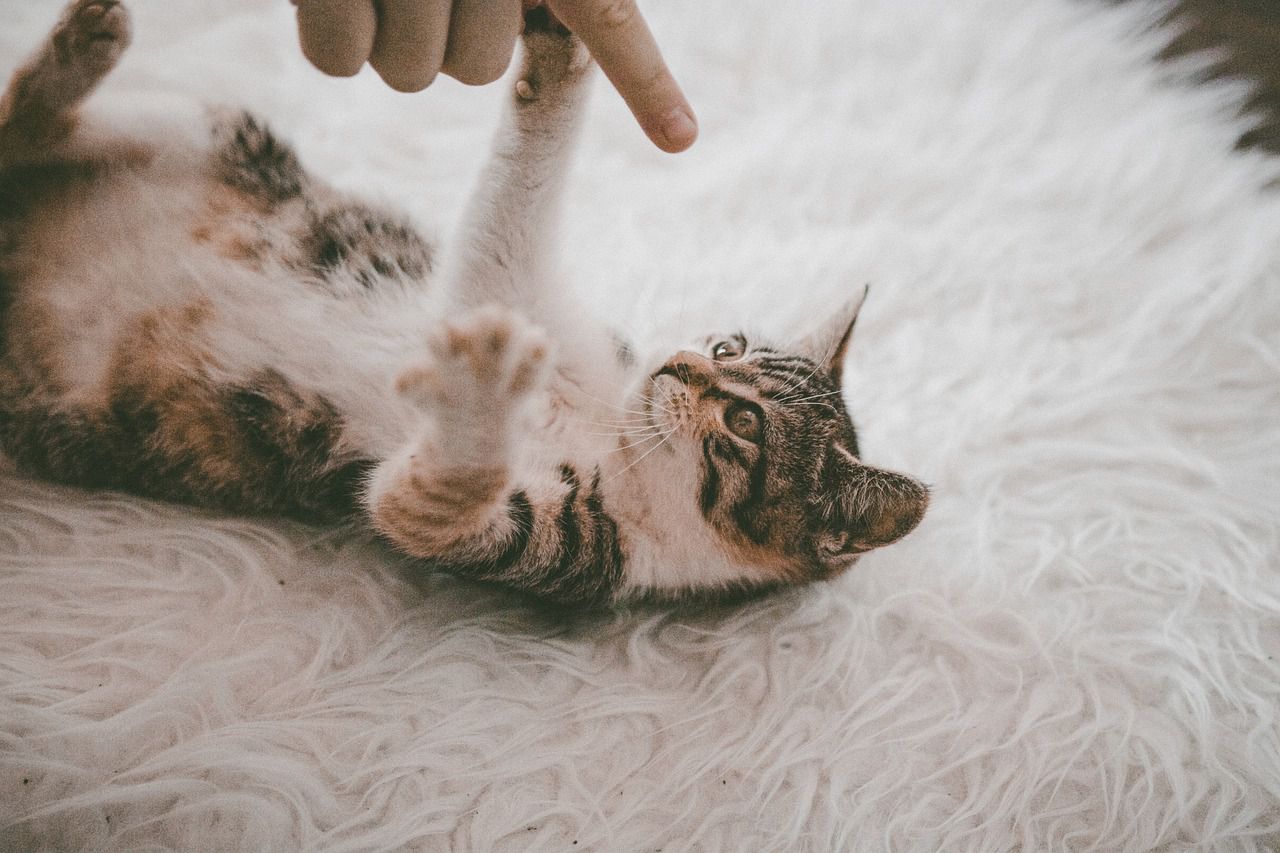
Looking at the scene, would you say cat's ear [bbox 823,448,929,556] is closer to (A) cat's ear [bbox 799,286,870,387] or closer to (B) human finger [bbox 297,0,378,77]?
(A) cat's ear [bbox 799,286,870,387]

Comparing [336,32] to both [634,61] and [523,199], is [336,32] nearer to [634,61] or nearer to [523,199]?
[634,61]

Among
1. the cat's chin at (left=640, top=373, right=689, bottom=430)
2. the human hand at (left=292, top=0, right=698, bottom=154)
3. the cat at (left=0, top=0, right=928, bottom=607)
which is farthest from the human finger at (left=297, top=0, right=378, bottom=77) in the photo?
the cat's chin at (left=640, top=373, right=689, bottom=430)

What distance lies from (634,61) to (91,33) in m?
0.59

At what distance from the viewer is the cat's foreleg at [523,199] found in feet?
2.54

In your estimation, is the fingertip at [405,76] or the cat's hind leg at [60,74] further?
the cat's hind leg at [60,74]

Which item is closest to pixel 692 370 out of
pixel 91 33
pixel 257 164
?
pixel 257 164

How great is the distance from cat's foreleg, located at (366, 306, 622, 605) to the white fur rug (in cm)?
6

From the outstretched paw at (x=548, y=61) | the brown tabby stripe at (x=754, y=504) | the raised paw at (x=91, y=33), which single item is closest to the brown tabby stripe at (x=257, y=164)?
the raised paw at (x=91, y=33)

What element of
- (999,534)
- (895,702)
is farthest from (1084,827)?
(999,534)

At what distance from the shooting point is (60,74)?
0.77 meters

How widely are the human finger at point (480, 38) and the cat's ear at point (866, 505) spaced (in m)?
0.42

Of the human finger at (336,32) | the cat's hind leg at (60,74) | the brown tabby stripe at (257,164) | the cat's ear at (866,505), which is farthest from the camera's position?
the brown tabby stripe at (257,164)

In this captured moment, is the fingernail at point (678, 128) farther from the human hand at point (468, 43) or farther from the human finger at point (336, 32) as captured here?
the human finger at point (336, 32)

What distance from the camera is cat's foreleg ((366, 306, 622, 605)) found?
1.80ft
